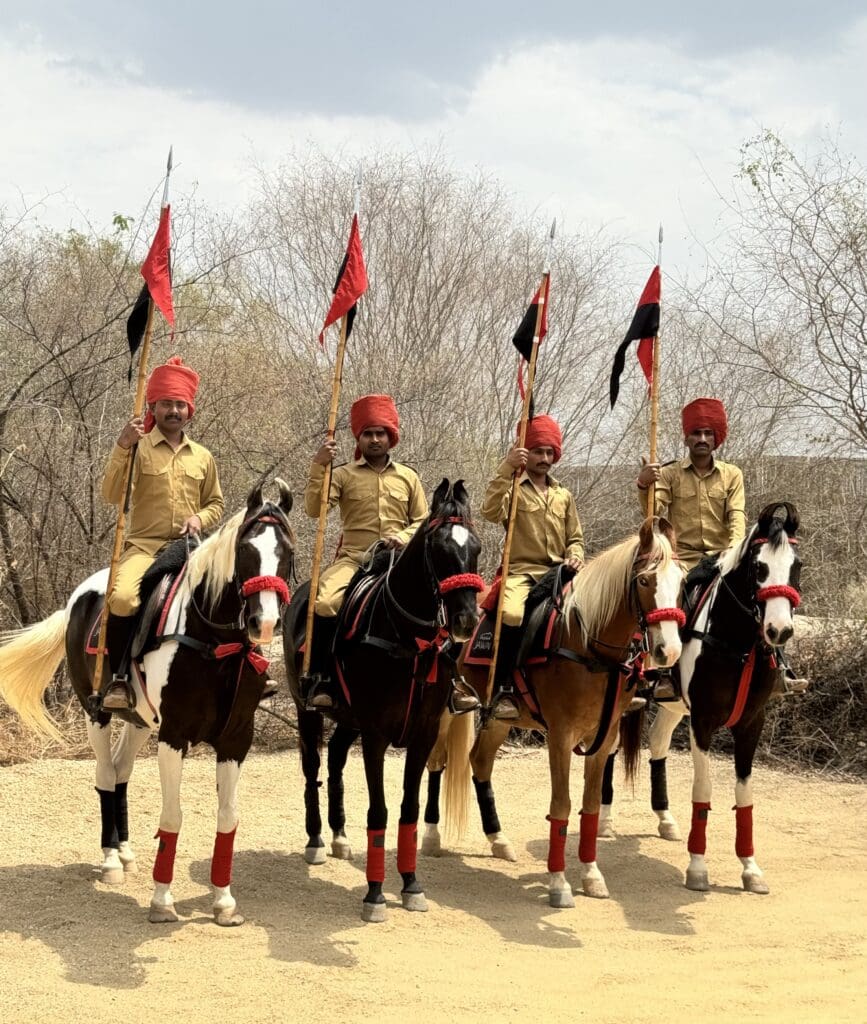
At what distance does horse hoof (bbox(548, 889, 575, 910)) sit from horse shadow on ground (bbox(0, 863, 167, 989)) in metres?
2.14

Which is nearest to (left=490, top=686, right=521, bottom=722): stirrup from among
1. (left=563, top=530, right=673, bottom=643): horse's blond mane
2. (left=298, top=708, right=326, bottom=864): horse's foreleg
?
(left=563, top=530, right=673, bottom=643): horse's blond mane

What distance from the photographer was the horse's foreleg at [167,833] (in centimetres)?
588

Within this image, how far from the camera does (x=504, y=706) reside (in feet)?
22.9

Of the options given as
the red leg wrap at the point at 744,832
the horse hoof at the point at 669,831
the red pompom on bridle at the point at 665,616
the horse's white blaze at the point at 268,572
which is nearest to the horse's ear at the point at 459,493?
the horse's white blaze at the point at 268,572

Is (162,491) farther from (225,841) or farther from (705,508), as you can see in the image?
(705,508)

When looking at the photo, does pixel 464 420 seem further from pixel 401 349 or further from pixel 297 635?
pixel 297 635

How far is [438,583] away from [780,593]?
1.96 meters

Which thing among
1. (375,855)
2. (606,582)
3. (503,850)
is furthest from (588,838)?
(606,582)

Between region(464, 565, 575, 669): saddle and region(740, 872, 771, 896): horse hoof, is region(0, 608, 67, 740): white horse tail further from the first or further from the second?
region(740, 872, 771, 896): horse hoof

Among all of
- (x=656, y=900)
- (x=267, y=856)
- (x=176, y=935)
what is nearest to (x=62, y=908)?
(x=176, y=935)

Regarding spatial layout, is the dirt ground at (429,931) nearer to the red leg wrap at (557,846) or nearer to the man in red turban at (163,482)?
the red leg wrap at (557,846)

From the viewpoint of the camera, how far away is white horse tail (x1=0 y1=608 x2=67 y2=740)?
728 cm

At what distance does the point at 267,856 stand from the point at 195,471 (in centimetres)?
257

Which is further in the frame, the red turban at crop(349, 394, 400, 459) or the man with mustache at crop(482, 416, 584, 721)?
the man with mustache at crop(482, 416, 584, 721)
